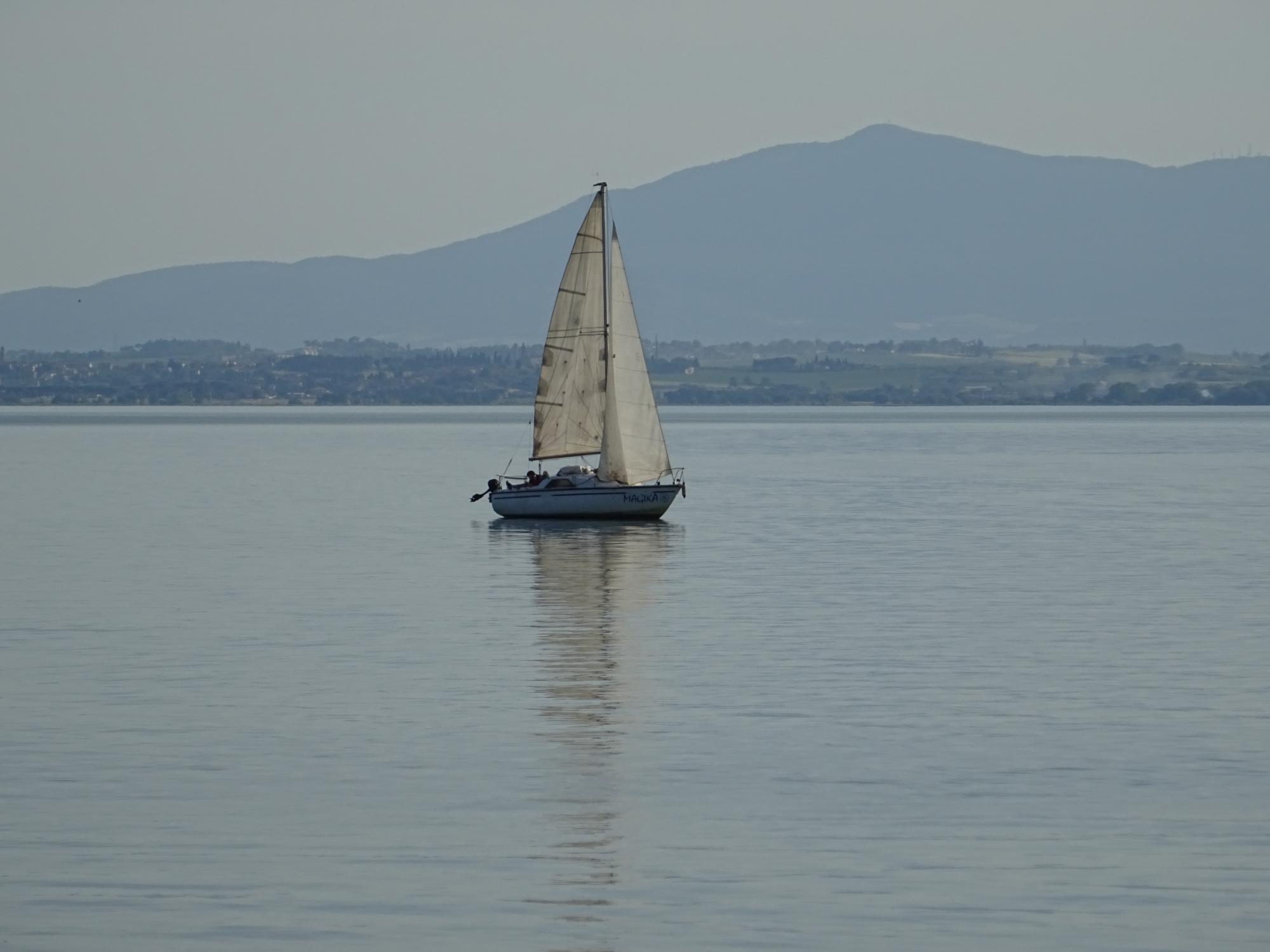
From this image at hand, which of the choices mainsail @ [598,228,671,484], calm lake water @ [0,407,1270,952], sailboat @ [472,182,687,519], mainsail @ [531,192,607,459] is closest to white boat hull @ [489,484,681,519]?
sailboat @ [472,182,687,519]

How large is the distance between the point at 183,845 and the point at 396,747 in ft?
21.6

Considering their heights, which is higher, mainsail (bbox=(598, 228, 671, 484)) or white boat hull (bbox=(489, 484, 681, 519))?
mainsail (bbox=(598, 228, 671, 484))

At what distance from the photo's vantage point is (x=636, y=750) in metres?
29.2

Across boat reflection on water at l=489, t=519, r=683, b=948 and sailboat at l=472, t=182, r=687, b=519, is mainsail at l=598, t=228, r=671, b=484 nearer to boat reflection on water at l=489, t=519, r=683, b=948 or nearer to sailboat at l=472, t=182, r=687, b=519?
sailboat at l=472, t=182, r=687, b=519

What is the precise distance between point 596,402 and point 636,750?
173 ft

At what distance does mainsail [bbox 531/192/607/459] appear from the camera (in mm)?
81438

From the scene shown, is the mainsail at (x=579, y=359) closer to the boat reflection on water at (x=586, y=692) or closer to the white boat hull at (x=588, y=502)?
the white boat hull at (x=588, y=502)

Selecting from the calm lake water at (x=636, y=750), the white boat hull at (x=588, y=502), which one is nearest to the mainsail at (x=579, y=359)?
the white boat hull at (x=588, y=502)

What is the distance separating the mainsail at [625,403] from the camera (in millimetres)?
80500

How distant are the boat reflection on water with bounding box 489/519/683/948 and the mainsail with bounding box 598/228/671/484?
235 inches

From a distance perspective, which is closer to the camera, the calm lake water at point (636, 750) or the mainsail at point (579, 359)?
the calm lake water at point (636, 750)

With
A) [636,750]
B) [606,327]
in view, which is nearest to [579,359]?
[606,327]

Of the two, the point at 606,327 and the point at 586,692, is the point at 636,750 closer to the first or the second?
the point at 586,692

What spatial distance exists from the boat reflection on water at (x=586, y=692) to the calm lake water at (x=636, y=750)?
0.31 ft
